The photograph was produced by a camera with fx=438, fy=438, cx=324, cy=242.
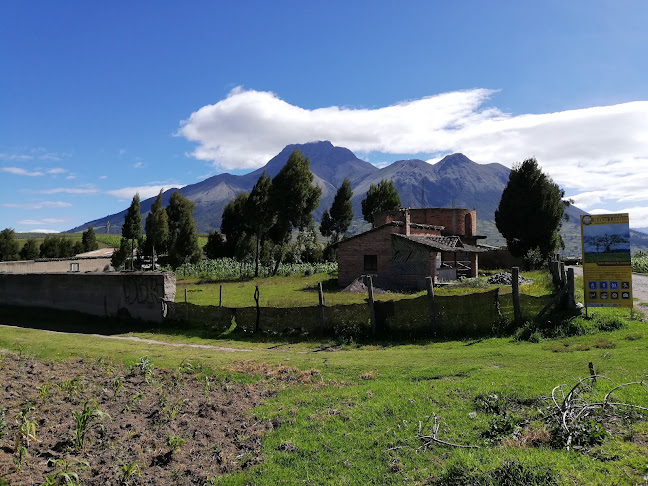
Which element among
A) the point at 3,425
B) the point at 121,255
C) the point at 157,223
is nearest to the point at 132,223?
the point at 157,223

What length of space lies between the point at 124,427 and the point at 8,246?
223 ft

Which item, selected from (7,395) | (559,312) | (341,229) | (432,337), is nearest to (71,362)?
(7,395)

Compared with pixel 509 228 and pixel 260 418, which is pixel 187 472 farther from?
pixel 509 228

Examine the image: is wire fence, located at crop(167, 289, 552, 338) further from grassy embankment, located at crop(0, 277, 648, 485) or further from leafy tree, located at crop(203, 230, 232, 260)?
leafy tree, located at crop(203, 230, 232, 260)

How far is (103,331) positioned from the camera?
810 inches

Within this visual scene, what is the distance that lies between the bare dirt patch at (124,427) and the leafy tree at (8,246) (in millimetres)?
62529

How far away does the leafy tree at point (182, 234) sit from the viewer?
52.7 meters

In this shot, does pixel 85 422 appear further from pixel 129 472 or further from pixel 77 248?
pixel 77 248

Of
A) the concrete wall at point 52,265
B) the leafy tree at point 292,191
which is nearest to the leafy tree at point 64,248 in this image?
the concrete wall at point 52,265

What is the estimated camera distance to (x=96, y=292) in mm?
22734

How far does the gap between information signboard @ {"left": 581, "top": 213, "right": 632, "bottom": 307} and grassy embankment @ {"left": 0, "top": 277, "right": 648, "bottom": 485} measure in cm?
108

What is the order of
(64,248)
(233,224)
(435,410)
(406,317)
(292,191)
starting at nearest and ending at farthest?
(435,410) < (406,317) < (292,191) < (64,248) < (233,224)

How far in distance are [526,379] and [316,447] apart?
15.6 ft

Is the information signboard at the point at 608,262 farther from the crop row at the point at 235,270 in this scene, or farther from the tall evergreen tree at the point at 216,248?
the tall evergreen tree at the point at 216,248
